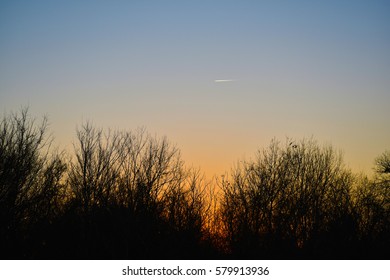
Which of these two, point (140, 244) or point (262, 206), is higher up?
point (262, 206)

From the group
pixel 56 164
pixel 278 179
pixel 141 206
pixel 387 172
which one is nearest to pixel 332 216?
pixel 278 179

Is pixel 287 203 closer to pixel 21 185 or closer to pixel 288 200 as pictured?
pixel 288 200

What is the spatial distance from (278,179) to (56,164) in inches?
558

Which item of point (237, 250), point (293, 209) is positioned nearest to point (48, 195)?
point (237, 250)

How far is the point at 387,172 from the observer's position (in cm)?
3056

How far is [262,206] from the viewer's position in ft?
93.6

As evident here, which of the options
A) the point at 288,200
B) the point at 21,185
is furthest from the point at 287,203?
the point at 21,185

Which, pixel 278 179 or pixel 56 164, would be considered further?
pixel 278 179

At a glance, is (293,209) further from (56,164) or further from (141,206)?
(56,164)

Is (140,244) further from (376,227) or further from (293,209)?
(376,227)

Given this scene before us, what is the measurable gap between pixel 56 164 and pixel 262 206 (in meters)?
13.3
